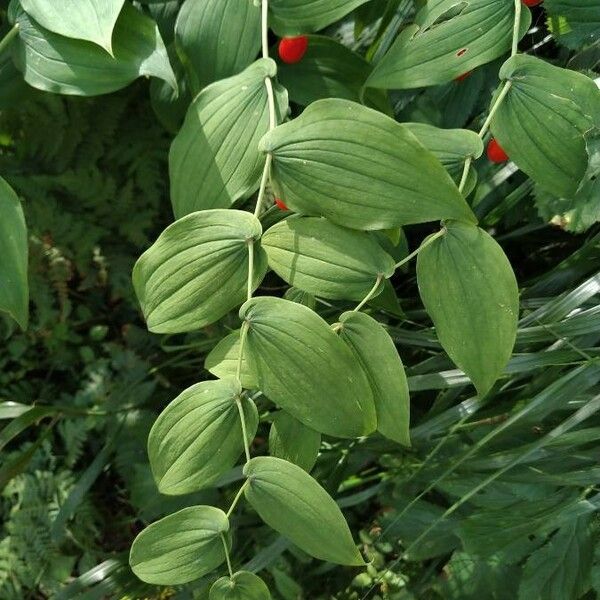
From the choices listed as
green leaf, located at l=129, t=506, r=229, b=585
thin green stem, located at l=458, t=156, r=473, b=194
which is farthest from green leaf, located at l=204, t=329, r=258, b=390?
thin green stem, located at l=458, t=156, r=473, b=194

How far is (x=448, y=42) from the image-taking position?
73 cm

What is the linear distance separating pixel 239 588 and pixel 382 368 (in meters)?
0.24

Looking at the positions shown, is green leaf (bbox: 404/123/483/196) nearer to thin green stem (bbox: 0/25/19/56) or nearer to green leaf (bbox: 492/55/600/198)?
green leaf (bbox: 492/55/600/198)

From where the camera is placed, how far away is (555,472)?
3.50 feet

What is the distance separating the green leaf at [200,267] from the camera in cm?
66

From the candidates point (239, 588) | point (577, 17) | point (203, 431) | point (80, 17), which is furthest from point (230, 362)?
point (577, 17)

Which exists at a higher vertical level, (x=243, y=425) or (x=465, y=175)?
(x=465, y=175)

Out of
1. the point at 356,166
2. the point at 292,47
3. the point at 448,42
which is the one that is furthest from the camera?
the point at 292,47

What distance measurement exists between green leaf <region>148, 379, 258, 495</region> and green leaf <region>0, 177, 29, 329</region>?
0.27 meters

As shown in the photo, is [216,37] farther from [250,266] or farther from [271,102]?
[250,266]

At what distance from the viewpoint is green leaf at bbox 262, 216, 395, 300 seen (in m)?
0.65

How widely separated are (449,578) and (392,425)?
0.62 m

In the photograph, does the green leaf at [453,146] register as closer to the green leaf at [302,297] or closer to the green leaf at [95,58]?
the green leaf at [302,297]

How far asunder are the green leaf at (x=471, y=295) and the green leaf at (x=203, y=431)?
190 millimetres
